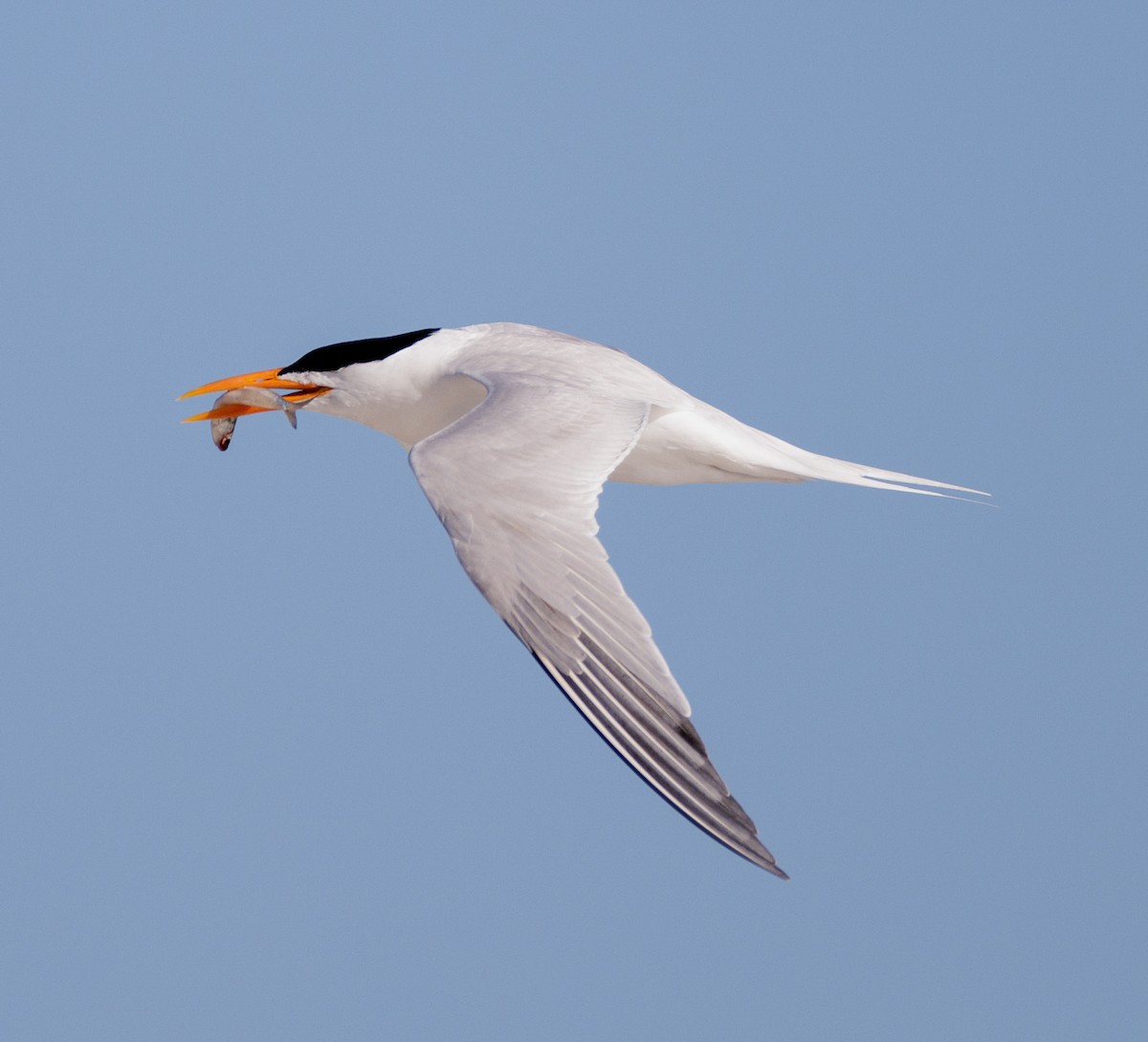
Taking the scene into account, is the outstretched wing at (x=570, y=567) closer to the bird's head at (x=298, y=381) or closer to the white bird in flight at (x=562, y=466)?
the white bird in flight at (x=562, y=466)

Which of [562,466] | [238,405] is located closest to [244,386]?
[238,405]

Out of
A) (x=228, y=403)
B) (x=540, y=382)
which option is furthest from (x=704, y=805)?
(x=228, y=403)

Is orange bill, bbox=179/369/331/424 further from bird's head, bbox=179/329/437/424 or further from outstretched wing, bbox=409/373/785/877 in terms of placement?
outstretched wing, bbox=409/373/785/877

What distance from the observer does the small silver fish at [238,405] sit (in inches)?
238

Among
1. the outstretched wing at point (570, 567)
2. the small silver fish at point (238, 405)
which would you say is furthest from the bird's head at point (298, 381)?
the outstretched wing at point (570, 567)

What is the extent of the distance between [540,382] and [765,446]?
33.1 inches

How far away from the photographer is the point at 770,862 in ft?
12.0

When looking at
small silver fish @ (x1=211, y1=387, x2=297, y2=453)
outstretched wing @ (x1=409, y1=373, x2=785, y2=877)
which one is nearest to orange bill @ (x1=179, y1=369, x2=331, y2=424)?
small silver fish @ (x1=211, y1=387, x2=297, y2=453)

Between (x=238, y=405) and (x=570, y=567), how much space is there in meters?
2.36

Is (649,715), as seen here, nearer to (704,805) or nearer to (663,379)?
(704,805)

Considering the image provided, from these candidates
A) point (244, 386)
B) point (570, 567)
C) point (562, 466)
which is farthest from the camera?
point (244, 386)

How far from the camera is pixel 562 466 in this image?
4.44 m

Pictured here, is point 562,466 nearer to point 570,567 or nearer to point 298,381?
point 570,567

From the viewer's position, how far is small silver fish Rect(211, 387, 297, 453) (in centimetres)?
605
